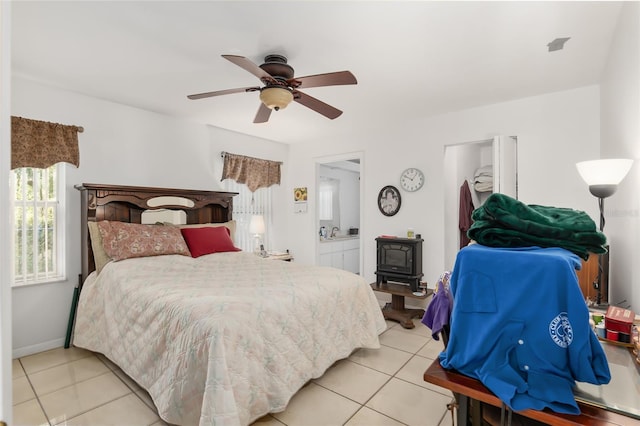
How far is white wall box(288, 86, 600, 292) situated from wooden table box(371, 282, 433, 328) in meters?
0.42

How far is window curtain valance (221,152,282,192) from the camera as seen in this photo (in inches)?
180

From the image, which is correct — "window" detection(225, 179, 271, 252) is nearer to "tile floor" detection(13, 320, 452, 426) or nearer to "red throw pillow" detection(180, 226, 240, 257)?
"red throw pillow" detection(180, 226, 240, 257)

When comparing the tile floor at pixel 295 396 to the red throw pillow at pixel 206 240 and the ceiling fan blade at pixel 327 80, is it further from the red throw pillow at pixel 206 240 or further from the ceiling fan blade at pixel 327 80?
the ceiling fan blade at pixel 327 80

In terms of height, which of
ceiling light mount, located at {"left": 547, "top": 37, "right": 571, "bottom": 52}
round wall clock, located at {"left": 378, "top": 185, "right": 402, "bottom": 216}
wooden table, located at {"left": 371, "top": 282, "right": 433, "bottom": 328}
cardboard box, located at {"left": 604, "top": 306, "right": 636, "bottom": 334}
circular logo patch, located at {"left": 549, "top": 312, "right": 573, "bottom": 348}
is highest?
ceiling light mount, located at {"left": 547, "top": 37, "right": 571, "bottom": 52}

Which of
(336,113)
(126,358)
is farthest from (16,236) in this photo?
(336,113)

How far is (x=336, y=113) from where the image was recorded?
2744mm

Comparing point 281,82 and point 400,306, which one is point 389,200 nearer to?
point 400,306

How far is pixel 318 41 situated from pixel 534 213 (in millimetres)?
1890

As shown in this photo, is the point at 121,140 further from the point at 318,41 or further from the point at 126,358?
the point at 318,41

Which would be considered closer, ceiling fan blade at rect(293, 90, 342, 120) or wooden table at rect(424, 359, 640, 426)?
wooden table at rect(424, 359, 640, 426)

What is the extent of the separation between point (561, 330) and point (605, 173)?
132 centimetres

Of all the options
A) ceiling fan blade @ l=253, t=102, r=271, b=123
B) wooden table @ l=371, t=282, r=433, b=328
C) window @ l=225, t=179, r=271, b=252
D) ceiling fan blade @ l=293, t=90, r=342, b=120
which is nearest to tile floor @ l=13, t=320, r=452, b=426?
wooden table @ l=371, t=282, r=433, b=328

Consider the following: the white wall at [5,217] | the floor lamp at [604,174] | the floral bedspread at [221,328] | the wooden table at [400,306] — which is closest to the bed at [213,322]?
the floral bedspread at [221,328]

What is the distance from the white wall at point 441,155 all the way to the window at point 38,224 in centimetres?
314
